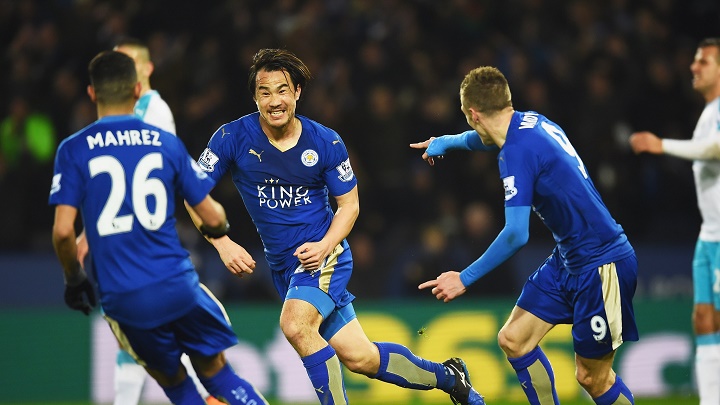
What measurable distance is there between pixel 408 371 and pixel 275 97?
6.12 ft

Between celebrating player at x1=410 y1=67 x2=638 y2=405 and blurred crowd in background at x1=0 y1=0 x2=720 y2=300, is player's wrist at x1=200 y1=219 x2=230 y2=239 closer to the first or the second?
celebrating player at x1=410 y1=67 x2=638 y2=405

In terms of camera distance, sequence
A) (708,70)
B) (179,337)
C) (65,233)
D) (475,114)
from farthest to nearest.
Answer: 1. (708,70)
2. (475,114)
3. (179,337)
4. (65,233)

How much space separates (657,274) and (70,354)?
6543 millimetres

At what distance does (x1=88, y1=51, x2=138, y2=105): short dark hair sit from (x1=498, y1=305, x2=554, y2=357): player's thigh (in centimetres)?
271

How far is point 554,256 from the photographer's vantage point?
6.34 meters

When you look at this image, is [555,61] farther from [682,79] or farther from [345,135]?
[345,135]

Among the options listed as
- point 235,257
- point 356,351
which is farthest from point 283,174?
point 356,351

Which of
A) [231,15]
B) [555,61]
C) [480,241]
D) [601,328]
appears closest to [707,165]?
[601,328]

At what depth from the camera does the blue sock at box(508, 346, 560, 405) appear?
6238 mm

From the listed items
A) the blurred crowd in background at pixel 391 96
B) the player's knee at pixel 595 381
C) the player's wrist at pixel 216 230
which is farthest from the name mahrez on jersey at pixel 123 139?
the blurred crowd in background at pixel 391 96

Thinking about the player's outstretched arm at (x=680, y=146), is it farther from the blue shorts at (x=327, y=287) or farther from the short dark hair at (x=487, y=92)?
the blue shorts at (x=327, y=287)

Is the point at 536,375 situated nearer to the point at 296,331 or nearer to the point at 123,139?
the point at 296,331

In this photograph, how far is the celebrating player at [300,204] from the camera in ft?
20.1

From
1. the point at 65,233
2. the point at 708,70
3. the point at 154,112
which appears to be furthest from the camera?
the point at 708,70
